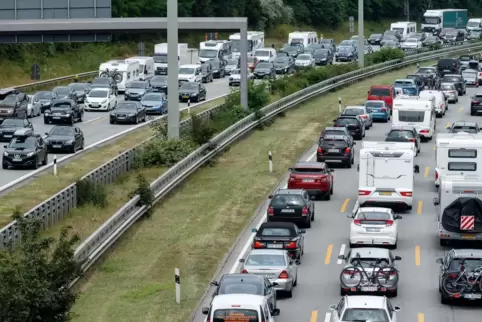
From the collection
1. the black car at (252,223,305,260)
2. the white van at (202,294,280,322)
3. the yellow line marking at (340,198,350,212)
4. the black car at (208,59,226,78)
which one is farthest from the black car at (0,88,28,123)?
the white van at (202,294,280,322)

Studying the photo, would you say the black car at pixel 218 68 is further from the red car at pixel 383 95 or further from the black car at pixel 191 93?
the red car at pixel 383 95

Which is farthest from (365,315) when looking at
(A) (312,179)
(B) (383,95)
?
(B) (383,95)

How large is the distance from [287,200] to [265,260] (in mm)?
9577

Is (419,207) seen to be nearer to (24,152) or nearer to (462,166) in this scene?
(462,166)

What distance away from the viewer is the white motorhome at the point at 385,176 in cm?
4691

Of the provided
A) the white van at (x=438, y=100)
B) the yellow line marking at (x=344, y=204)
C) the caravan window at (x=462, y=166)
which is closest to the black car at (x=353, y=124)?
the white van at (x=438, y=100)

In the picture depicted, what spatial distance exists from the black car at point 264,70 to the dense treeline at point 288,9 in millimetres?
20602

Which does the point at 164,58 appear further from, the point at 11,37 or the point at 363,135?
the point at 363,135

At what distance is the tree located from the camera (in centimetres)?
2452

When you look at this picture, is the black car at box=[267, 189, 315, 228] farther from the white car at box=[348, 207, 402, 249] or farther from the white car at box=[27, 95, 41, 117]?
the white car at box=[27, 95, 41, 117]

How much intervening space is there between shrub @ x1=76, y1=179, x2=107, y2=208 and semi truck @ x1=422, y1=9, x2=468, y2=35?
336 ft

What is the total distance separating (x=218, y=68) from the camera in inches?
4208

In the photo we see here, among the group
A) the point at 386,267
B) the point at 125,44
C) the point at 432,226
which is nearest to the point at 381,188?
the point at 432,226

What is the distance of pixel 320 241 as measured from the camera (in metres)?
43.3
